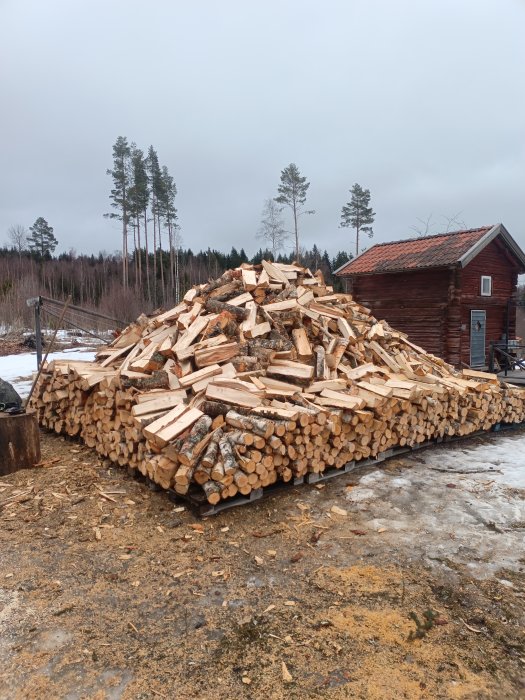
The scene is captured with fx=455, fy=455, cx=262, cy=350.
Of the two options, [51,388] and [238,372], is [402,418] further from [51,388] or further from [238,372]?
[51,388]

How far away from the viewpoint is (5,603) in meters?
3.25

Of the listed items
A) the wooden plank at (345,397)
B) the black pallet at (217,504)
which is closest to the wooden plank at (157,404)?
the black pallet at (217,504)

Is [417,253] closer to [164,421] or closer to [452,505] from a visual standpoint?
[452,505]

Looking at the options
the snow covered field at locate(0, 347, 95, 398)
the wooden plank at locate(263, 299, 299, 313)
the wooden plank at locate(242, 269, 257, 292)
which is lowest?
the snow covered field at locate(0, 347, 95, 398)

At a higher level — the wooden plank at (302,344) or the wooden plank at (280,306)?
the wooden plank at (280,306)

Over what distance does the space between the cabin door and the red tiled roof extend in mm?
2186

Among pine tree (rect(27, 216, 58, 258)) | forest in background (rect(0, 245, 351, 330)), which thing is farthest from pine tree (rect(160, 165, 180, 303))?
pine tree (rect(27, 216, 58, 258))

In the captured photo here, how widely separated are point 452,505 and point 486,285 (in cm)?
1249

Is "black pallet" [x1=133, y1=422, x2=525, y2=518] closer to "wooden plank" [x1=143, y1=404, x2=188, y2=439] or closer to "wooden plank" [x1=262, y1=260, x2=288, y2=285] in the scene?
"wooden plank" [x1=143, y1=404, x2=188, y2=439]

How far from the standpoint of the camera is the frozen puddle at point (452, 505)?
3840mm

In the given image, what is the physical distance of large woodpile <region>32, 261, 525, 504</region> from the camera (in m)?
4.58

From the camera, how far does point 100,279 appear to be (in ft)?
154

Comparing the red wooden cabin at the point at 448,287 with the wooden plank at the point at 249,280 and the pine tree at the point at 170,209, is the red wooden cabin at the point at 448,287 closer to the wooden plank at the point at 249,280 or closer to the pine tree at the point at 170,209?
the wooden plank at the point at 249,280

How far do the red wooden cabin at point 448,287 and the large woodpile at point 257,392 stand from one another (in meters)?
6.13
